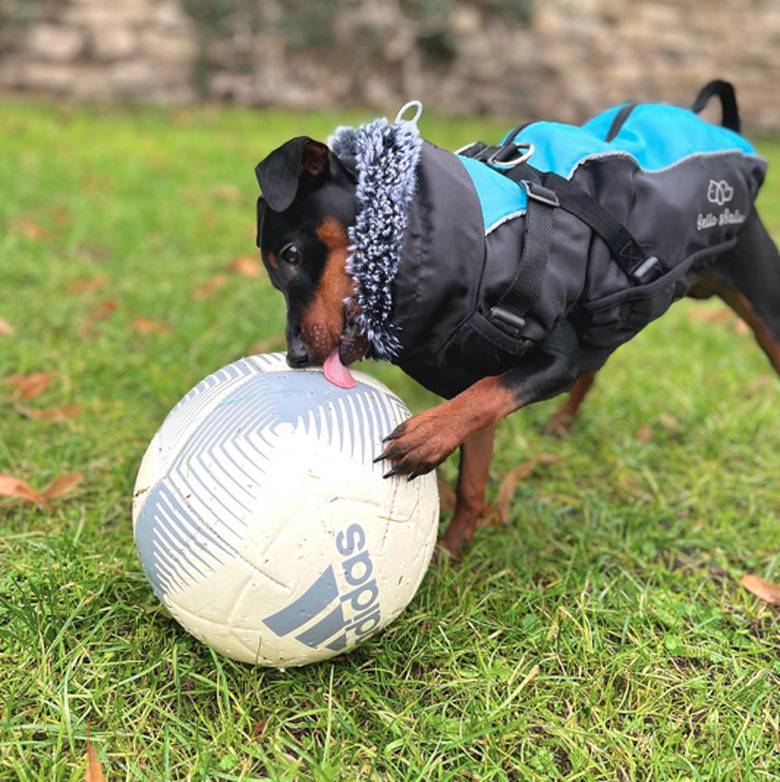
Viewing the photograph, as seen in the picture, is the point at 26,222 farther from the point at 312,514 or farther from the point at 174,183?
the point at 312,514

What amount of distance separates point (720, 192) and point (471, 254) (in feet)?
3.51

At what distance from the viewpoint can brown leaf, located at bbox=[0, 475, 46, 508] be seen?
2.69m

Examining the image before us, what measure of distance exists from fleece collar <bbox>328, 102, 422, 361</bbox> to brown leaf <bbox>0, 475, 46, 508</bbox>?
53.1 inches

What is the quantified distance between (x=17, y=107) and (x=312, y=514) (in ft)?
28.1

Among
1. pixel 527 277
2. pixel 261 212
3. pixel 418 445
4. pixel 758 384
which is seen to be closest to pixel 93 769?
pixel 418 445

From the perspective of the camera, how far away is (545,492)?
3207 millimetres

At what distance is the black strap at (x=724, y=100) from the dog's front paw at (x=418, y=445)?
1.82 meters

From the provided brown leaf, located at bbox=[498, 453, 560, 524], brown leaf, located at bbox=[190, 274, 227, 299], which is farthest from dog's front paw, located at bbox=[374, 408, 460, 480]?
brown leaf, located at bbox=[190, 274, 227, 299]

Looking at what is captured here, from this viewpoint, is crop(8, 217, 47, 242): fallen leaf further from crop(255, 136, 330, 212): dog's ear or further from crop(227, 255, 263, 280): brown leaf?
crop(255, 136, 330, 212): dog's ear

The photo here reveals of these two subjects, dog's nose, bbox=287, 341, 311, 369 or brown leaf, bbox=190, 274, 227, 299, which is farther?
brown leaf, bbox=190, 274, 227, 299

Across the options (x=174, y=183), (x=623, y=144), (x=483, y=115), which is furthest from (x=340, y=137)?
(x=483, y=115)

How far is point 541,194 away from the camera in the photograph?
226cm

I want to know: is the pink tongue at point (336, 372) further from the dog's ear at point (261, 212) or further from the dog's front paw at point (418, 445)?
the dog's ear at point (261, 212)

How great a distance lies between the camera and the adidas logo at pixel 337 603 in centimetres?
192
